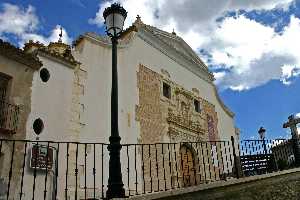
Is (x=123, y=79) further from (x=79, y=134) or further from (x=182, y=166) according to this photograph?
(x=182, y=166)

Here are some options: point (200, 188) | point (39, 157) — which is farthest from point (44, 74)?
point (200, 188)

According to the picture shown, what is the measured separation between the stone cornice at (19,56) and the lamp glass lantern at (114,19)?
5051mm

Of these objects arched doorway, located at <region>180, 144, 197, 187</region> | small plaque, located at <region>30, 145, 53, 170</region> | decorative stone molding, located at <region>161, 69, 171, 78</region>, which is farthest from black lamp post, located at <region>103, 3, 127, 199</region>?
decorative stone molding, located at <region>161, 69, 171, 78</region>

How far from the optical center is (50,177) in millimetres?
10148

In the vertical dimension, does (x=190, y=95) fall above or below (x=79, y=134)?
above

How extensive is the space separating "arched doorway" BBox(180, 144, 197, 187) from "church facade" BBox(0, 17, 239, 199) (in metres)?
0.08

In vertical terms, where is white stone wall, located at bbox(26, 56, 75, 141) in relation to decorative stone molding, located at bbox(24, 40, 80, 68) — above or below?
below

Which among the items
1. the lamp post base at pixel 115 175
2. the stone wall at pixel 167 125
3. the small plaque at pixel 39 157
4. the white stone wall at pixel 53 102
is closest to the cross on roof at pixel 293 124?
the stone wall at pixel 167 125

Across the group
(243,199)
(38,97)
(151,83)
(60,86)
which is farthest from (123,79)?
(243,199)

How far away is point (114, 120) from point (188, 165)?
35.7 ft

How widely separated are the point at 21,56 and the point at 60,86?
1.62 metres

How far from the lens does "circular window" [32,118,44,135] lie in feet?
34.6

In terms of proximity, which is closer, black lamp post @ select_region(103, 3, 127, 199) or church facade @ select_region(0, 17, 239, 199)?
black lamp post @ select_region(103, 3, 127, 199)

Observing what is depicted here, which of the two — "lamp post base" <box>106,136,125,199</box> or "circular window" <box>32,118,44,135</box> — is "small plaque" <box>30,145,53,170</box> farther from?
"lamp post base" <box>106,136,125,199</box>
